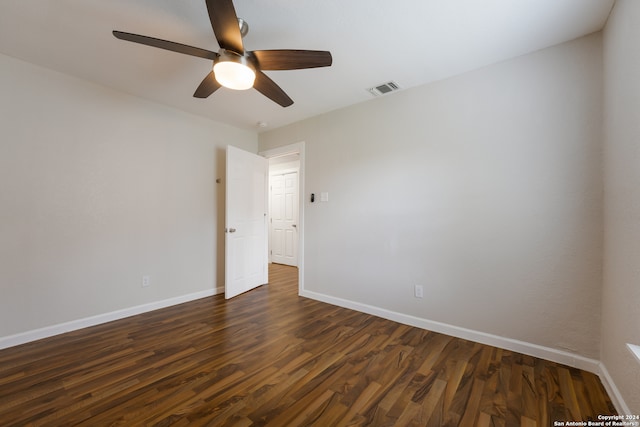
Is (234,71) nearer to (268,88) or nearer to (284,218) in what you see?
(268,88)

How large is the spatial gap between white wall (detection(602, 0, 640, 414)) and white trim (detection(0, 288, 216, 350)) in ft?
13.3

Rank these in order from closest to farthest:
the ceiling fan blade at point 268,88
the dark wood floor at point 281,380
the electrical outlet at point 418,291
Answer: the dark wood floor at point 281,380, the ceiling fan blade at point 268,88, the electrical outlet at point 418,291

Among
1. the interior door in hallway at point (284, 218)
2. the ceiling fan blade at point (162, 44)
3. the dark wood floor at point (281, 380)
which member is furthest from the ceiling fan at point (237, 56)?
the interior door in hallway at point (284, 218)

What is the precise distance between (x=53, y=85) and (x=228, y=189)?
193 centimetres

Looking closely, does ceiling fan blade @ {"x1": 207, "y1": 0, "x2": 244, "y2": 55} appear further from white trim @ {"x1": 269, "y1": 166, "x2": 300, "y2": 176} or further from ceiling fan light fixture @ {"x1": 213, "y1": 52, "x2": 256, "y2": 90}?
white trim @ {"x1": 269, "y1": 166, "x2": 300, "y2": 176}

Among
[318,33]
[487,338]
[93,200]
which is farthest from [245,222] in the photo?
[487,338]

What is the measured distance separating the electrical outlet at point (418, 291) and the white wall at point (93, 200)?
9.16 ft

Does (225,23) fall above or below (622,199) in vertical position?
above

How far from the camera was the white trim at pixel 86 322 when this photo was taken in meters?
2.27

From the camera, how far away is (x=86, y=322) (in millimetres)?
2641

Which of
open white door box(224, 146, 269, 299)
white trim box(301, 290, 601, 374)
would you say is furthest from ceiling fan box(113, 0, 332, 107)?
white trim box(301, 290, 601, 374)

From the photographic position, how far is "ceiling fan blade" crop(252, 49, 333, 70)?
1652 mm

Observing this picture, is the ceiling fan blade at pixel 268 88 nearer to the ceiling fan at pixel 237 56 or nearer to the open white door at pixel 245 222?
the ceiling fan at pixel 237 56

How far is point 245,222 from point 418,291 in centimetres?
256
